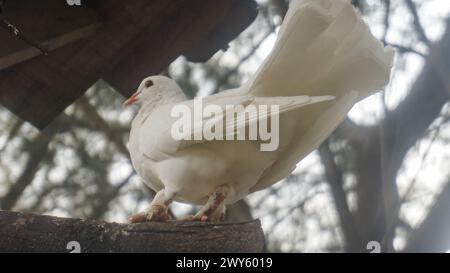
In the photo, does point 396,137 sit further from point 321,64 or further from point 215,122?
point 215,122

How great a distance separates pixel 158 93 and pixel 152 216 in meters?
0.42

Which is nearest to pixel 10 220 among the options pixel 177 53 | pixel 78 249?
pixel 78 249

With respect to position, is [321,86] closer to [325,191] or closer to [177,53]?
[177,53]

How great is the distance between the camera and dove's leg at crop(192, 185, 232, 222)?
1380 millimetres

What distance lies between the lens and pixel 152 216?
133cm

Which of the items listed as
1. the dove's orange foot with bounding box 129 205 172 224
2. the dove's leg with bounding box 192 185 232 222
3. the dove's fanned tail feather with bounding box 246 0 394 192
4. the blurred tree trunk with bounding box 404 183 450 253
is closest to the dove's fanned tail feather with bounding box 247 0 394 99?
the dove's fanned tail feather with bounding box 246 0 394 192

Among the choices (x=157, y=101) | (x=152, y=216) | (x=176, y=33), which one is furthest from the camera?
(x=176, y=33)

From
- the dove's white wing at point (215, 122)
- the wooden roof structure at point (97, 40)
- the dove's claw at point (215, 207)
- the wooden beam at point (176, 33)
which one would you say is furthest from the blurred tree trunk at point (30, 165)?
the dove's claw at point (215, 207)

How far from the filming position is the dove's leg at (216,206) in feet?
4.53

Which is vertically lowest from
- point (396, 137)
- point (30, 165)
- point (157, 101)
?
point (157, 101)

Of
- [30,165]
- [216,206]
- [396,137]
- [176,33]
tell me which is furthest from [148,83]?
[30,165]

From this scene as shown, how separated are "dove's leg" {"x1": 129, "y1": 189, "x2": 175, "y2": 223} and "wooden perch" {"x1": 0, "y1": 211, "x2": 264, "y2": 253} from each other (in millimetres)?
72

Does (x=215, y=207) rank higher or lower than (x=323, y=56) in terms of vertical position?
lower

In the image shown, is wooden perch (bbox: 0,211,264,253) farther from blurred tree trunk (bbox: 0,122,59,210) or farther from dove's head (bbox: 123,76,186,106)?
blurred tree trunk (bbox: 0,122,59,210)
